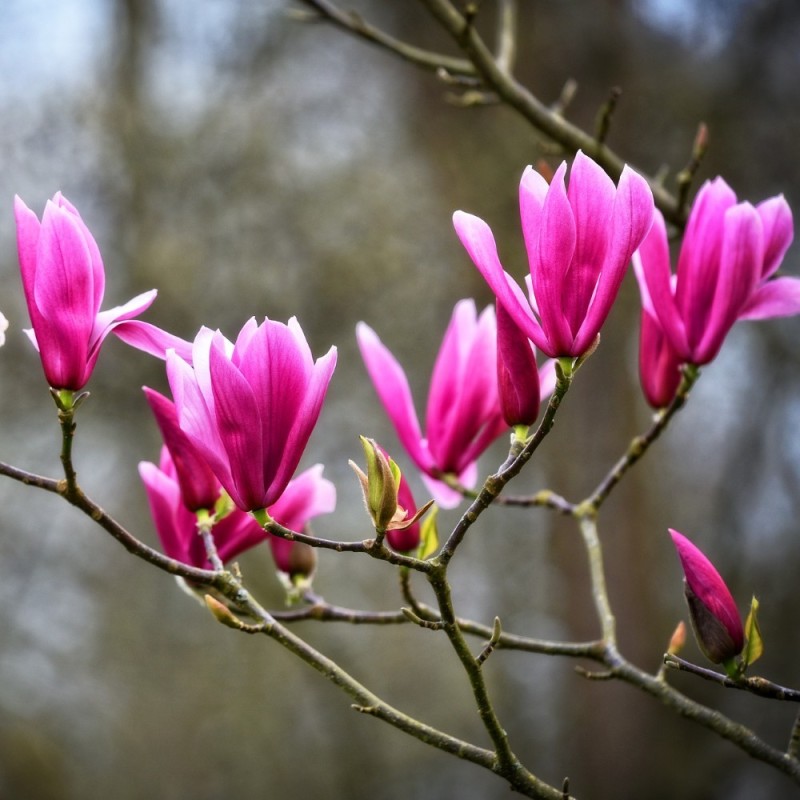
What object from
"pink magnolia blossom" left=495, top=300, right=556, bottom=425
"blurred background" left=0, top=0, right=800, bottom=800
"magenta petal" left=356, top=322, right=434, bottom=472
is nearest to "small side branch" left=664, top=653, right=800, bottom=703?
"pink magnolia blossom" left=495, top=300, right=556, bottom=425

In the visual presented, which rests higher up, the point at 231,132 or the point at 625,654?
the point at 231,132

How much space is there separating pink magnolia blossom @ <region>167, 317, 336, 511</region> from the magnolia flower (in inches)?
7.5

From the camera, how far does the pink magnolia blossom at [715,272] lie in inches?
20.5

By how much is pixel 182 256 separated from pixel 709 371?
1731mm

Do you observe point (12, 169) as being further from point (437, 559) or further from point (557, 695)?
point (437, 559)

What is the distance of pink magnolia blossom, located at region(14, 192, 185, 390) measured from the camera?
420 mm

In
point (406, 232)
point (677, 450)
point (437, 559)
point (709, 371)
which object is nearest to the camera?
point (437, 559)

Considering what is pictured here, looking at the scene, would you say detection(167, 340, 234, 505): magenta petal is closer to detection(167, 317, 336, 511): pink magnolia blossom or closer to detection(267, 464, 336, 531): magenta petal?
detection(167, 317, 336, 511): pink magnolia blossom

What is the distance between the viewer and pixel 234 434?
1.35 ft

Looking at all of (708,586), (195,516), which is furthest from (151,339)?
(708,586)

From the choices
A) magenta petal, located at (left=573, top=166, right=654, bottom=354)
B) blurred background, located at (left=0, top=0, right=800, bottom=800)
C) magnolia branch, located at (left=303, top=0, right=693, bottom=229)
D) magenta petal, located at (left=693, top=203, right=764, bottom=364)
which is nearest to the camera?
magenta petal, located at (left=573, top=166, right=654, bottom=354)

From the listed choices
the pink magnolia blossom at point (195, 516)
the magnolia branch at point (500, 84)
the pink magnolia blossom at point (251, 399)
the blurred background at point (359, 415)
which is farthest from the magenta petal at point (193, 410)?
the blurred background at point (359, 415)

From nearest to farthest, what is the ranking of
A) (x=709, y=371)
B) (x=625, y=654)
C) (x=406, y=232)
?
(x=625, y=654) < (x=709, y=371) < (x=406, y=232)

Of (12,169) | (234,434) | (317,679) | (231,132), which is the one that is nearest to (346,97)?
(231,132)
